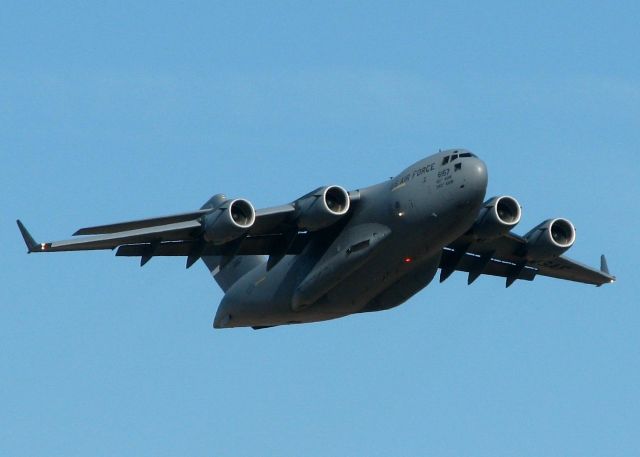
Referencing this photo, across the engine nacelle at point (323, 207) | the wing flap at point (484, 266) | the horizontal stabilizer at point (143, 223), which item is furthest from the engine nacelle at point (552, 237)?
the horizontal stabilizer at point (143, 223)

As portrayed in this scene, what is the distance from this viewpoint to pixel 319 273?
36.1 metres

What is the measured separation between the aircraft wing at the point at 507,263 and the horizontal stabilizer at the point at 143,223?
6.56m

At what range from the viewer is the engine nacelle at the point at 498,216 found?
3606 centimetres

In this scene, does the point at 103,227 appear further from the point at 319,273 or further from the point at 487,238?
the point at 487,238

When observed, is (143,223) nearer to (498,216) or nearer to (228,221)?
(228,221)

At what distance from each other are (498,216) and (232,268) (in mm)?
8411

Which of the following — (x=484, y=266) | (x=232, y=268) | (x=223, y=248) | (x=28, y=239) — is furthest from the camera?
(x=232, y=268)

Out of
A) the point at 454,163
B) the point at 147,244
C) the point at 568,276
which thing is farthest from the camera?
the point at 568,276

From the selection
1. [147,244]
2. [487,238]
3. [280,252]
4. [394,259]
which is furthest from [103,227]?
[487,238]

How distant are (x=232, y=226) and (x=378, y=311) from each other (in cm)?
487

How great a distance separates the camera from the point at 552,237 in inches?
1505

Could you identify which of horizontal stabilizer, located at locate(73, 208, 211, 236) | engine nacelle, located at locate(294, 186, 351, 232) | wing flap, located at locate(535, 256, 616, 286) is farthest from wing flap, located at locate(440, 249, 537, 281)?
horizontal stabilizer, located at locate(73, 208, 211, 236)

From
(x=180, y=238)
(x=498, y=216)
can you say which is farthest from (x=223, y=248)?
(x=498, y=216)

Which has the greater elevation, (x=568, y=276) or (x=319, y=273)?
(x=568, y=276)
